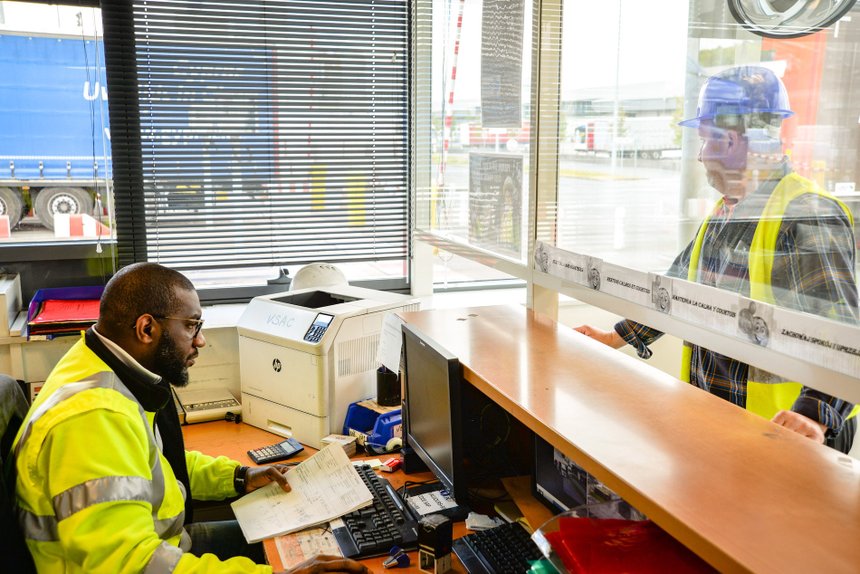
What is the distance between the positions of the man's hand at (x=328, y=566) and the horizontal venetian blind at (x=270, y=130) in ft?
6.52

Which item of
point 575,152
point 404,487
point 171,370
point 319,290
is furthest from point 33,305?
point 575,152

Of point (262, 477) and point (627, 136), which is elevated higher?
point (627, 136)

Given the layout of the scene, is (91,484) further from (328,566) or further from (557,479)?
(557,479)

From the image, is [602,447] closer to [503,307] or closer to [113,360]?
[503,307]

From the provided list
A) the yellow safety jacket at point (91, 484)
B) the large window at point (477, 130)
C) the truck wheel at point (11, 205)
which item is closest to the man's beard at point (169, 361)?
the yellow safety jacket at point (91, 484)

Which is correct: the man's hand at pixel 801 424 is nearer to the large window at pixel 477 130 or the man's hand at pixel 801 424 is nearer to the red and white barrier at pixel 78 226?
the large window at pixel 477 130

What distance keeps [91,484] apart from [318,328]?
3.32 ft

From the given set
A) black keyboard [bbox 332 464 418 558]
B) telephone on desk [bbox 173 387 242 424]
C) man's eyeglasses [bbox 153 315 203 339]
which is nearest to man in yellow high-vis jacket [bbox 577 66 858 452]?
black keyboard [bbox 332 464 418 558]

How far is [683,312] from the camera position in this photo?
1402mm

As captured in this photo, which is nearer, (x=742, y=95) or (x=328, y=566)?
(x=742, y=95)

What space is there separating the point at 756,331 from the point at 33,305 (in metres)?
2.58

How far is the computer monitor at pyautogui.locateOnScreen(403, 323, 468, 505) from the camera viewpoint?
1660 mm

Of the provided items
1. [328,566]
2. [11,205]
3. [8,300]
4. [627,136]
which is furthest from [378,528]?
A: [11,205]

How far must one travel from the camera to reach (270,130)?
329cm
